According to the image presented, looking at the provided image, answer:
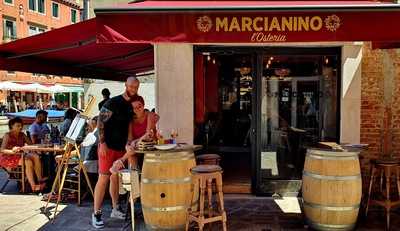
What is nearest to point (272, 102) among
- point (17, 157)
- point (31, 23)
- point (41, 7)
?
point (17, 157)

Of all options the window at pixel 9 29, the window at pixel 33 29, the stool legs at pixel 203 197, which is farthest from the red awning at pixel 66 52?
the window at pixel 33 29

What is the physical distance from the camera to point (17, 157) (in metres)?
7.23

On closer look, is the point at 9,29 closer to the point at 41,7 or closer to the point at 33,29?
the point at 33,29

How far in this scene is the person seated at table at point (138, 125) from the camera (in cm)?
521

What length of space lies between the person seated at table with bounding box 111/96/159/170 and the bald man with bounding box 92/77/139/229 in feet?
0.26

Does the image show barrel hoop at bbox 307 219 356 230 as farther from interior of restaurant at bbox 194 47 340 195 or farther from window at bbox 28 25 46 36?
window at bbox 28 25 46 36

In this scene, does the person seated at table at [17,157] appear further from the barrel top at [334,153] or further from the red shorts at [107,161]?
the barrel top at [334,153]

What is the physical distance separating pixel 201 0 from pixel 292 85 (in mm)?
2199

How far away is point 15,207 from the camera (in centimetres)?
626

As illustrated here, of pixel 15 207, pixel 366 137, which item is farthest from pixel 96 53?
pixel 366 137

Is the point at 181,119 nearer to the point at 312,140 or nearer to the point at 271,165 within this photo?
the point at 271,165

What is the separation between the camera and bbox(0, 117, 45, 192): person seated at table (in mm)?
7062

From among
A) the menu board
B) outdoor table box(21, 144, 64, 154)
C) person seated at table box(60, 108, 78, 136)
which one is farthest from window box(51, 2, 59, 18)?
the menu board

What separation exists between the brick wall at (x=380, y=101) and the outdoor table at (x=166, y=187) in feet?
9.08
